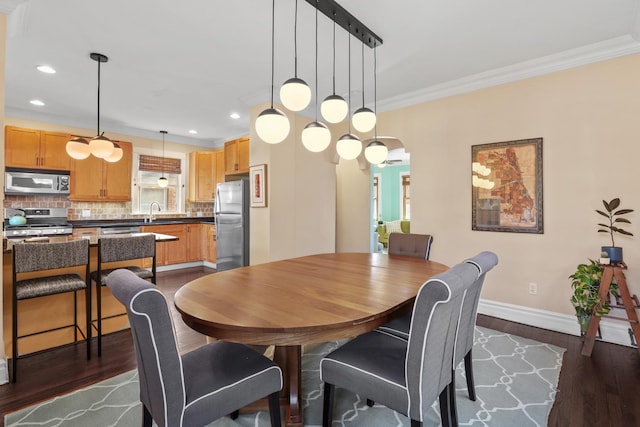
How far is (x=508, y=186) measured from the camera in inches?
128

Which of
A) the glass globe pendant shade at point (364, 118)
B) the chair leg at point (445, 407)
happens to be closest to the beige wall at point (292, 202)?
the glass globe pendant shade at point (364, 118)

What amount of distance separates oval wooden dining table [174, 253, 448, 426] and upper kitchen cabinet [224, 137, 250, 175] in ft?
9.56

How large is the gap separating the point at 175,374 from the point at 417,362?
0.89 metres

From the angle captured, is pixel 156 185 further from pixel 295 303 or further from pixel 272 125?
pixel 295 303

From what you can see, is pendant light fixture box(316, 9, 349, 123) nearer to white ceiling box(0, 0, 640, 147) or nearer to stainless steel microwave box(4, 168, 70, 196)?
white ceiling box(0, 0, 640, 147)

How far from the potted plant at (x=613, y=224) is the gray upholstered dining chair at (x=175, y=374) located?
2774 millimetres

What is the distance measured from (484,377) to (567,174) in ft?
6.64

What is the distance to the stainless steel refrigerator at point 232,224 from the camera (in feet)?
14.7

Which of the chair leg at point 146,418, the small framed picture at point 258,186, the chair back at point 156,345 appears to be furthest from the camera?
the small framed picture at point 258,186

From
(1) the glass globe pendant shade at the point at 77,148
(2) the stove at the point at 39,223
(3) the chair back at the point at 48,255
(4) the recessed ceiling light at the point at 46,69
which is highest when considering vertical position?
Result: (4) the recessed ceiling light at the point at 46,69

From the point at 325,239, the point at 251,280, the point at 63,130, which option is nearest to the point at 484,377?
the point at 251,280

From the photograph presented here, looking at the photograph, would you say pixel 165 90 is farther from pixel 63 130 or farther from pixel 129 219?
pixel 129 219

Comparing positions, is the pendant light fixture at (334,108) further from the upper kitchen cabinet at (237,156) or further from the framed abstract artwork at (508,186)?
the upper kitchen cabinet at (237,156)

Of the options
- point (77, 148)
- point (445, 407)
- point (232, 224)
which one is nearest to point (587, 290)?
point (445, 407)
